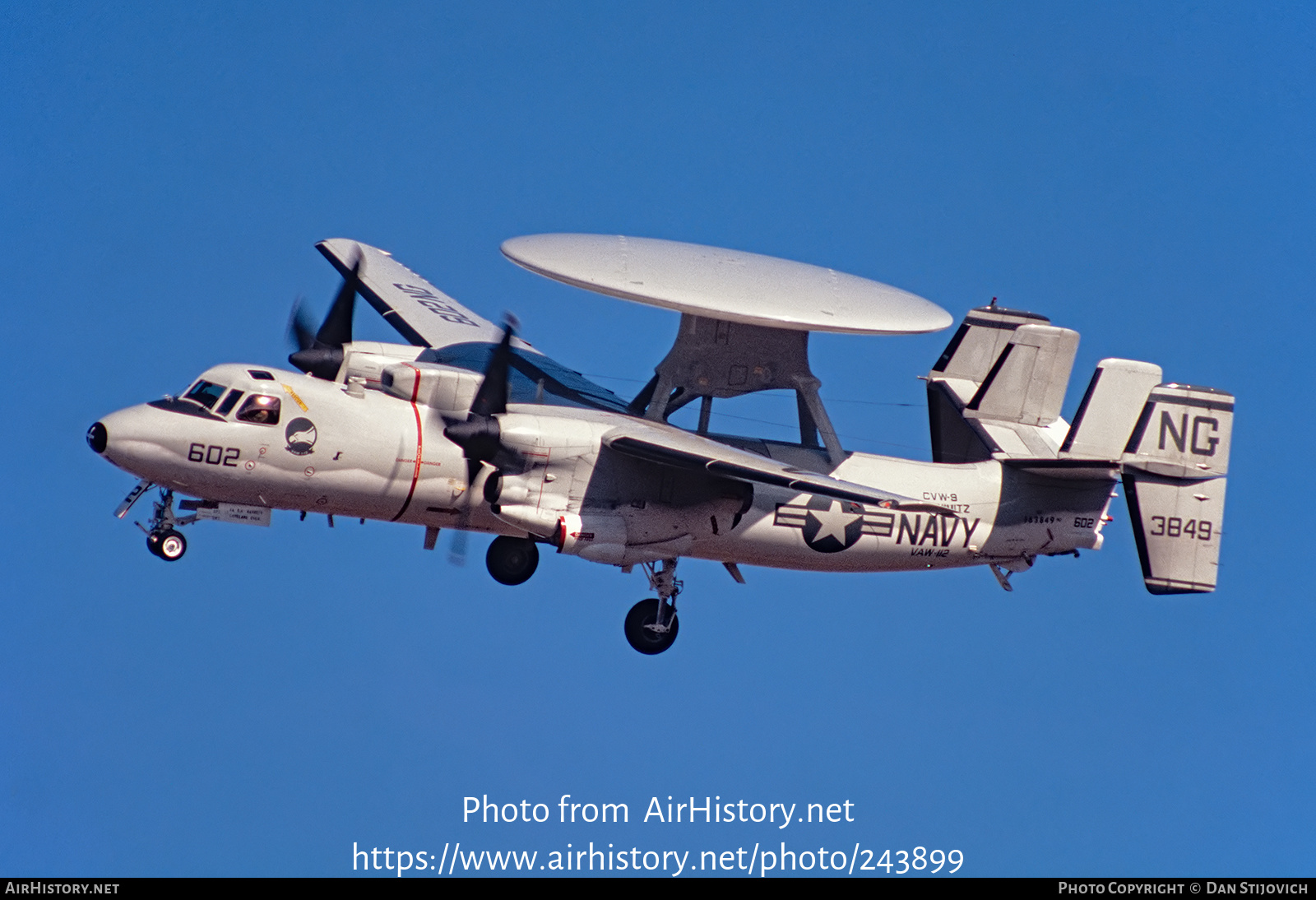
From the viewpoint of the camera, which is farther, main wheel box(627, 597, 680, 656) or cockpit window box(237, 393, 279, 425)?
main wheel box(627, 597, 680, 656)

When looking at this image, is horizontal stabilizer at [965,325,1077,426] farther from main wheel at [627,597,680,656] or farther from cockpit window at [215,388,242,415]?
cockpit window at [215,388,242,415]

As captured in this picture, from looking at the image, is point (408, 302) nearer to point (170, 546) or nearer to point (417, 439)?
point (417, 439)

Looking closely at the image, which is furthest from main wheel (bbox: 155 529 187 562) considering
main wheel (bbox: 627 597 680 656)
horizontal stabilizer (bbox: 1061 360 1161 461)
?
horizontal stabilizer (bbox: 1061 360 1161 461)

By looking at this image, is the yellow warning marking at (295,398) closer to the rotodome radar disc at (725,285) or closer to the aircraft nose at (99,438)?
the aircraft nose at (99,438)

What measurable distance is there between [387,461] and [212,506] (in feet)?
9.45

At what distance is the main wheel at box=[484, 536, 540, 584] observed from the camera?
30.1 metres

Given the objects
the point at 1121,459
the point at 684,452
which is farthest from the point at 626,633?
the point at 1121,459

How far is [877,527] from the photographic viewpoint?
29.8 m

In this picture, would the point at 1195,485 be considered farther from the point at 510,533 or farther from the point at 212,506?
the point at 212,506

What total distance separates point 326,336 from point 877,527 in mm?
10268

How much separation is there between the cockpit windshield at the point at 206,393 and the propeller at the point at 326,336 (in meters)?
3.47

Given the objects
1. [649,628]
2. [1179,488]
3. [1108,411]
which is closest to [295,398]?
[649,628]

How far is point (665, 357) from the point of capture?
2959 cm

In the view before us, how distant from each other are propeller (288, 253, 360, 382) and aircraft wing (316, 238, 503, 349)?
103cm
